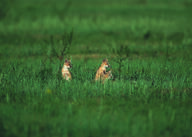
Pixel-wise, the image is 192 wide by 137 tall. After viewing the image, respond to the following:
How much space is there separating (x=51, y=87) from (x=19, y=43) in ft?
28.6

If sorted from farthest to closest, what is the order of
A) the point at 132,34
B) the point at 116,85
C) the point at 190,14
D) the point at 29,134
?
1. the point at 190,14
2. the point at 132,34
3. the point at 116,85
4. the point at 29,134

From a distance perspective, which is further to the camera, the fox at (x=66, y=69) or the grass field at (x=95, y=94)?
the fox at (x=66, y=69)

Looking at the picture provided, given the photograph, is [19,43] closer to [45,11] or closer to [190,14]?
[45,11]

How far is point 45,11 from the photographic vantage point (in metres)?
26.4

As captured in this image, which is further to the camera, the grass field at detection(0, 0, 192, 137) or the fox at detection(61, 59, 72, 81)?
the fox at detection(61, 59, 72, 81)

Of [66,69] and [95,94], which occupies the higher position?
[66,69]

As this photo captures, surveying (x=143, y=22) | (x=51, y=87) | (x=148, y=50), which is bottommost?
(x=51, y=87)

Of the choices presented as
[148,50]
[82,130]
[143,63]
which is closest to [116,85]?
[82,130]

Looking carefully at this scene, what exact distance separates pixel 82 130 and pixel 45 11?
21.5 metres

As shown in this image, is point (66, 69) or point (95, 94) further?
point (66, 69)

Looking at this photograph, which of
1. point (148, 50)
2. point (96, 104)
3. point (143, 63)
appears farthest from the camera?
point (148, 50)

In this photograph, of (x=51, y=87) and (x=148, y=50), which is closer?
(x=51, y=87)

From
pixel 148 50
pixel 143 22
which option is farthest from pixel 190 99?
pixel 143 22

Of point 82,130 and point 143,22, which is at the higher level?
point 143,22
